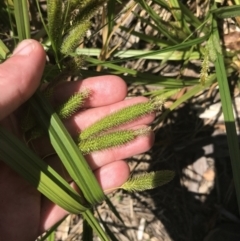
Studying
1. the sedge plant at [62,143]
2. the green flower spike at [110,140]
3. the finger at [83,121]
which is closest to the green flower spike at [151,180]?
the sedge plant at [62,143]

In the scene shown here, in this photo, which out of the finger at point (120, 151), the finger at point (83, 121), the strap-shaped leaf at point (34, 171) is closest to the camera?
the strap-shaped leaf at point (34, 171)

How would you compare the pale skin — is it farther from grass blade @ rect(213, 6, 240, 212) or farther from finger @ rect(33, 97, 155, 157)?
grass blade @ rect(213, 6, 240, 212)

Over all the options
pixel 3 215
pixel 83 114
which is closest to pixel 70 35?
pixel 83 114

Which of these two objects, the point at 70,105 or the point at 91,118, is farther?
the point at 91,118

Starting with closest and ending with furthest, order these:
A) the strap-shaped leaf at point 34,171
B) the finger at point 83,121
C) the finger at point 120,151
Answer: the strap-shaped leaf at point 34,171 < the finger at point 83,121 < the finger at point 120,151

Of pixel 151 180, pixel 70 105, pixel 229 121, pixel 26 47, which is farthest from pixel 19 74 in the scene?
pixel 229 121

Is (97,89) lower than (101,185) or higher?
higher

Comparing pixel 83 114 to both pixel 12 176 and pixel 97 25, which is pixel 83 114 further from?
pixel 97 25

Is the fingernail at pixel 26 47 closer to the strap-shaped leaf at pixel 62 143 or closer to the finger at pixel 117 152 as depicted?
the strap-shaped leaf at pixel 62 143

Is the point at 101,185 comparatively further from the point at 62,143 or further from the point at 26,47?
the point at 26,47
